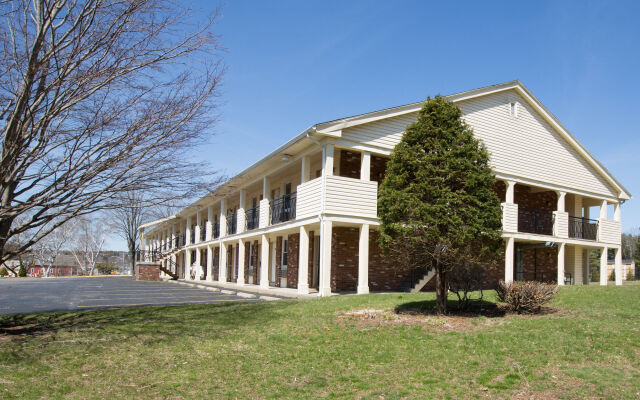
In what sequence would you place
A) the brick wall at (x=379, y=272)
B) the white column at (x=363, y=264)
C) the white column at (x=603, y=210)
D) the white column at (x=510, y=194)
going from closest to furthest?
the white column at (x=363, y=264), the brick wall at (x=379, y=272), the white column at (x=510, y=194), the white column at (x=603, y=210)

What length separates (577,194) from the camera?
22.4 m

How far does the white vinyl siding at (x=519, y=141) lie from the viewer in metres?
18.7

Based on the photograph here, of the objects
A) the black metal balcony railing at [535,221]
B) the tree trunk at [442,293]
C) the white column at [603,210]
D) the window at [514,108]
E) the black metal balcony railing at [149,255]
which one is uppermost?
the window at [514,108]

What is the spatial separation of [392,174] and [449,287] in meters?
2.77

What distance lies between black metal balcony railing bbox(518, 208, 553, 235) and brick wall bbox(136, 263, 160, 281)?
23227 millimetres

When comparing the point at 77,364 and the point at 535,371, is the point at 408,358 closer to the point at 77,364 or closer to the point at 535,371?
the point at 535,371

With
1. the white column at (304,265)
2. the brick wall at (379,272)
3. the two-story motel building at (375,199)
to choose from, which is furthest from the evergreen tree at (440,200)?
the brick wall at (379,272)

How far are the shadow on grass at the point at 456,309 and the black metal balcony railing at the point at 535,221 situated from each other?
10.5m

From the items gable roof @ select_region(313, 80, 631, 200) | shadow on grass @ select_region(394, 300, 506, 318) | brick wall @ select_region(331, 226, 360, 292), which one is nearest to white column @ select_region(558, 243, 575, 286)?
gable roof @ select_region(313, 80, 631, 200)

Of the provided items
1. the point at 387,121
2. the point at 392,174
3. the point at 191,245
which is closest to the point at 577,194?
the point at 387,121

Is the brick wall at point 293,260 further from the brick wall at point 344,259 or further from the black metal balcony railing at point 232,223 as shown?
the black metal balcony railing at point 232,223

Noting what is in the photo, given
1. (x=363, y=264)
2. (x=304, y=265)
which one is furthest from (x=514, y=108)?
(x=304, y=265)

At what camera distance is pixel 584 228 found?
76.8 feet

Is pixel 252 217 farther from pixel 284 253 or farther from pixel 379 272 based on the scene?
pixel 379 272
